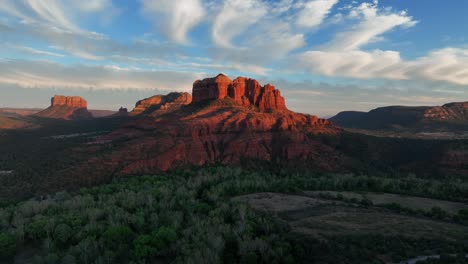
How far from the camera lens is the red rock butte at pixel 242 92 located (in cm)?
10894

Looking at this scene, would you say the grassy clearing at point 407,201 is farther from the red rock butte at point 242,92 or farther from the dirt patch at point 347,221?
the red rock butte at point 242,92

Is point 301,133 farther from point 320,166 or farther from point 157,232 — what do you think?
point 157,232

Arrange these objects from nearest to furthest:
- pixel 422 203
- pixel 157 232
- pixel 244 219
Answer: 1. pixel 157 232
2. pixel 244 219
3. pixel 422 203

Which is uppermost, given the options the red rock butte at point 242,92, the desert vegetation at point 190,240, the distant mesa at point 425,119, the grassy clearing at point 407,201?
the red rock butte at point 242,92

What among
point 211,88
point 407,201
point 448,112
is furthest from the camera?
point 448,112

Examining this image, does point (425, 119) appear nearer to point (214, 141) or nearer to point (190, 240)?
point (214, 141)

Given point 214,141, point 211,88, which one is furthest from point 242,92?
point 214,141

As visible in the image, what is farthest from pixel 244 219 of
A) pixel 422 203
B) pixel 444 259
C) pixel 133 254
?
pixel 422 203

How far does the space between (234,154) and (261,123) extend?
16139 millimetres

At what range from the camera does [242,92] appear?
112 metres

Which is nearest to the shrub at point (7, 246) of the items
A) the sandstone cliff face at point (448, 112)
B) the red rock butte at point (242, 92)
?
the red rock butte at point (242, 92)

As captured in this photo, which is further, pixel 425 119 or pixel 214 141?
pixel 425 119

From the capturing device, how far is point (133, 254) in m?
15.9

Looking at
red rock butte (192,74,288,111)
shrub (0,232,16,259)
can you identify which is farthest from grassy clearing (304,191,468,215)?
red rock butte (192,74,288,111)
